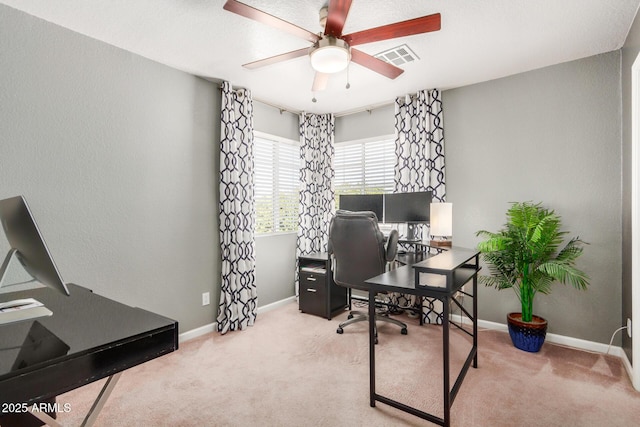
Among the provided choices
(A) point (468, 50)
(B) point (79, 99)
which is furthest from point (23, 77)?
(A) point (468, 50)

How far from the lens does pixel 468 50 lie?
2604 millimetres

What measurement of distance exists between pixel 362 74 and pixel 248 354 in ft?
9.05

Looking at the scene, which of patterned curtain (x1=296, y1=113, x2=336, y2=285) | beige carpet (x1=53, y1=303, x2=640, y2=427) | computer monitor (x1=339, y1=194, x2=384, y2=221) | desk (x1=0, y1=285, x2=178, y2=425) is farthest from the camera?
patterned curtain (x1=296, y1=113, x2=336, y2=285)

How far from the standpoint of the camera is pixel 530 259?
2.69 meters

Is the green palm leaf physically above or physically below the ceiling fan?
below

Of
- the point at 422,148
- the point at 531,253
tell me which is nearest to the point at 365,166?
the point at 422,148

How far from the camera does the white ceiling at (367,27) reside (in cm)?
205

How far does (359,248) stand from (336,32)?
5.69 ft

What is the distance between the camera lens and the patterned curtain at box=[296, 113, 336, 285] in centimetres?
420

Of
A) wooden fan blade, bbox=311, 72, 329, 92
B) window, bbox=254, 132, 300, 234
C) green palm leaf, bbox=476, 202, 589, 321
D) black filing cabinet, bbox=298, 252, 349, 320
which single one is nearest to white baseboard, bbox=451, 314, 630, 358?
green palm leaf, bbox=476, 202, 589, 321

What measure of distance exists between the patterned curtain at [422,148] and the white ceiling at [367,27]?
31 centimetres

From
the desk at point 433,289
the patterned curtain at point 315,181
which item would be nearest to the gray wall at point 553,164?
the desk at point 433,289

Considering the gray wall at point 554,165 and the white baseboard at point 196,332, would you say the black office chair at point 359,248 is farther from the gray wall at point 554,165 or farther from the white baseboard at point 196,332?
the white baseboard at point 196,332

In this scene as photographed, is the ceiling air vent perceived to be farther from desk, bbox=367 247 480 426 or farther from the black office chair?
desk, bbox=367 247 480 426
